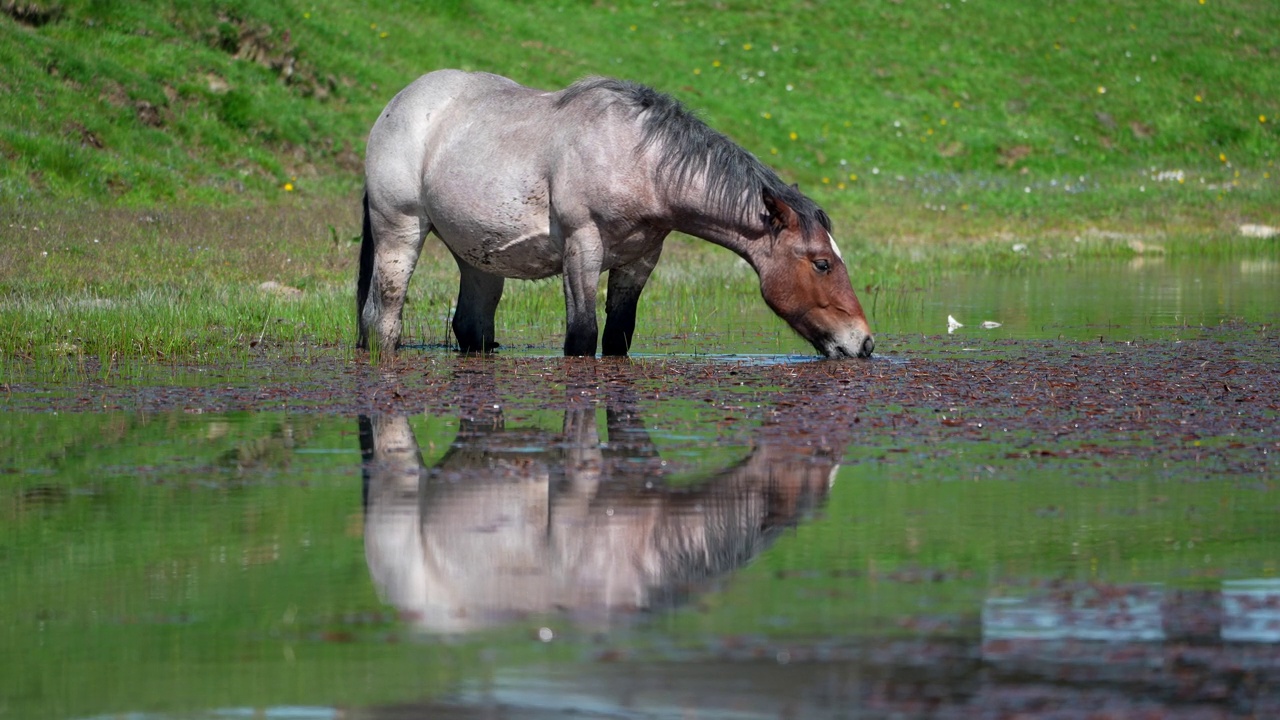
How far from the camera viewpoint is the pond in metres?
3.74

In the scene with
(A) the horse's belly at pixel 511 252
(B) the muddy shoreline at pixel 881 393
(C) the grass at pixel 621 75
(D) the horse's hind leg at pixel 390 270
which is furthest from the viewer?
(C) the grass at pixel 621 75

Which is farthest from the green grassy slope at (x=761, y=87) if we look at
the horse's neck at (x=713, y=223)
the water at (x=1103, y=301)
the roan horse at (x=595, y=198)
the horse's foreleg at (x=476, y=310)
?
the horse's neck at (x=713, y=223)

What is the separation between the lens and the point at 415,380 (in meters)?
9.54

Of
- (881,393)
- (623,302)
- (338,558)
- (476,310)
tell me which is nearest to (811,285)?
(623,302)

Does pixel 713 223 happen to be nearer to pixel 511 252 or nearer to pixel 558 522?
pixel 511 252

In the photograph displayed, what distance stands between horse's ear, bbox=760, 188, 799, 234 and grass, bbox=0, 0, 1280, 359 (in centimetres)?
131

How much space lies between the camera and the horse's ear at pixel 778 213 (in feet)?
34.5

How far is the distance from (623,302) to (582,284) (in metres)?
0.54

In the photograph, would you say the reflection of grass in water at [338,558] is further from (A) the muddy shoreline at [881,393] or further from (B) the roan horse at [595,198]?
(B) the roan horse at [595,198]

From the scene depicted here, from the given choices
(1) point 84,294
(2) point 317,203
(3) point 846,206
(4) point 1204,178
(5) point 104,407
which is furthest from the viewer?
(4) point 1204,178

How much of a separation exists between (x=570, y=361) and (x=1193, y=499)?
5.19 metres

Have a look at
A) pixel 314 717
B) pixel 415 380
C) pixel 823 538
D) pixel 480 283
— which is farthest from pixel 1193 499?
pixel 480 283

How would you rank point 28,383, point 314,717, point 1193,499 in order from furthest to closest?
point 28,383, point 1193,499, point 314,717

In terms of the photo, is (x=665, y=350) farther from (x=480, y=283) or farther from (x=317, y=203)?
(x=317, y=203)
